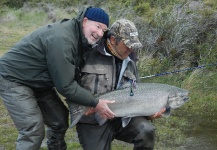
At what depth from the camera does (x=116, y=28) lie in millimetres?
4355

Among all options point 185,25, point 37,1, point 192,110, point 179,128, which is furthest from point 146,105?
point 37,1

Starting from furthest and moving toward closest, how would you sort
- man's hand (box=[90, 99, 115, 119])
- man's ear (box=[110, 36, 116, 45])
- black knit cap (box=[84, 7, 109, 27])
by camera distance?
man's ear (box=[110, 36, 116, 45]), man's hand (box=[90, 99, 115, 119]), black knit cap (box=[84, 7, 109, 27])

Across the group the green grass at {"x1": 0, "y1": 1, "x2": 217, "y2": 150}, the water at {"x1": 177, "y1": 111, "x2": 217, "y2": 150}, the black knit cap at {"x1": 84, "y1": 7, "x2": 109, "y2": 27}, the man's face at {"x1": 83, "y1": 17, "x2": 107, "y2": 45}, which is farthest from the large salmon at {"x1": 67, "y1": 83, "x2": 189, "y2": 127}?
the water at {"x1": 177, "y1": 111, "x2": 217, "y2": 150}

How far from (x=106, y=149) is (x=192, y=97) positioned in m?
4.14

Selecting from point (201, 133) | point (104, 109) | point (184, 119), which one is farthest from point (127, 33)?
point (184, 119)

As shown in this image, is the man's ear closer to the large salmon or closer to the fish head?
the large salmon

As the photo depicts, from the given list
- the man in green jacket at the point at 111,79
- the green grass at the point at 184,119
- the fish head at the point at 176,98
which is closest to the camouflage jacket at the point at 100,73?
the man in green jacket at the point at 111,79

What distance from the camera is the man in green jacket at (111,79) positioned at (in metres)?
4.34

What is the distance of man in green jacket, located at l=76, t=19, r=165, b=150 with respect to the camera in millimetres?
4344

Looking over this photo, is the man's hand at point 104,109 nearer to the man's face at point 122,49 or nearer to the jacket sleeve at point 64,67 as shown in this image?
the jacket sleeve at point 64,67

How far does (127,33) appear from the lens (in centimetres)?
429

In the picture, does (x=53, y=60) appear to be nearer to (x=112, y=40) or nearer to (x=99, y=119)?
(x=112, y=40)

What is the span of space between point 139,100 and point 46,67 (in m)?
1.11

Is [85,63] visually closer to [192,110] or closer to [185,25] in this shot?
[192,110]
